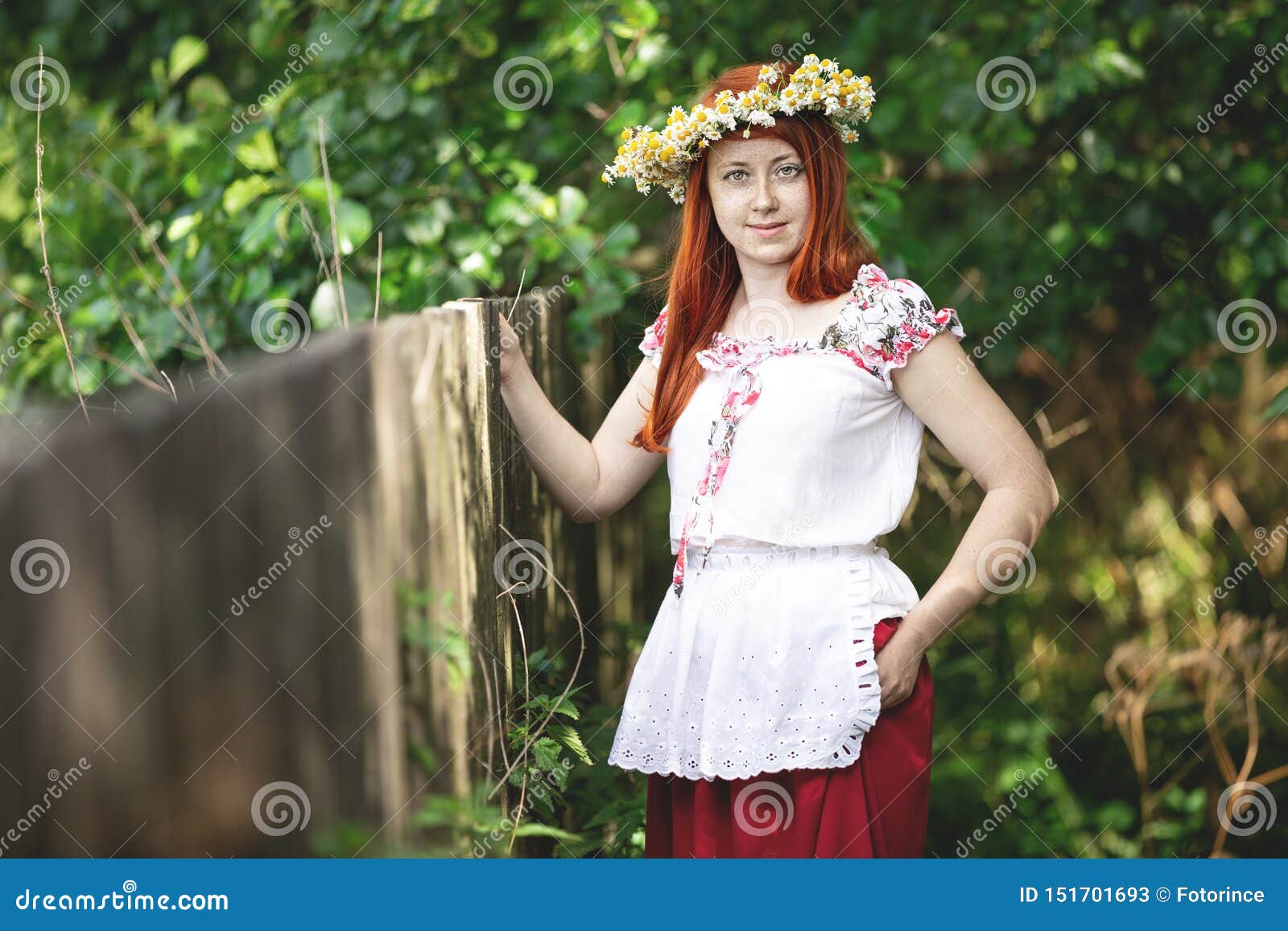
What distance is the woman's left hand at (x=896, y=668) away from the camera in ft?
7.41

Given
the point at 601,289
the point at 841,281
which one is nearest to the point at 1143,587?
the point at 601,289

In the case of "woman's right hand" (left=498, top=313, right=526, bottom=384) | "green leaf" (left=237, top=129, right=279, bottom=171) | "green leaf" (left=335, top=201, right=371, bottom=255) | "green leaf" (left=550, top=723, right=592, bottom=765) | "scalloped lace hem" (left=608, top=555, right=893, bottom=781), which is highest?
"green leaf" (left=237, top=129, right=279, bottom=171)

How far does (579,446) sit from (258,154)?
131 centimetres

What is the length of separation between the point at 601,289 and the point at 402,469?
1600 mm

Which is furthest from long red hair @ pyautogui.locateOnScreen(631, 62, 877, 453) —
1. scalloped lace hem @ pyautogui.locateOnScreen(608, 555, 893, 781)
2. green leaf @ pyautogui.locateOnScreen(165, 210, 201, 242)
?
green leaf @ pyautogui.locateOnScreen(165, 210, 201, 242)

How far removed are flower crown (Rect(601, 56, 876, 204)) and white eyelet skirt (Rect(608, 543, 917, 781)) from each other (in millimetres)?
732

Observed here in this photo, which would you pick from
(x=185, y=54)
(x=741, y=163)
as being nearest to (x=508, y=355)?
(x=741, y=163)

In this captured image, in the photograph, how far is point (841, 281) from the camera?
7.73 ft

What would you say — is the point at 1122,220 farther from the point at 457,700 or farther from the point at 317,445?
the point at 317,445

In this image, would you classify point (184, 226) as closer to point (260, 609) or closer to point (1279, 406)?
point (260, 609)

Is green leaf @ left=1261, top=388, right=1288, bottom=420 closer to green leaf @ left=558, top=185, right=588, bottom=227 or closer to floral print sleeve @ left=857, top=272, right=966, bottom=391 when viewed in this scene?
floral print sleeve @ left=857, top=272, right=966, bottom=391

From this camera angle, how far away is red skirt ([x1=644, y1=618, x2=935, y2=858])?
7.39 ft

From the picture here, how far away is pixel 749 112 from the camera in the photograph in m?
2.31

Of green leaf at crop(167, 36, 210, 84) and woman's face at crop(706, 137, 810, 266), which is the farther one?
green leaf at crop(167, 36, 210, 84)
